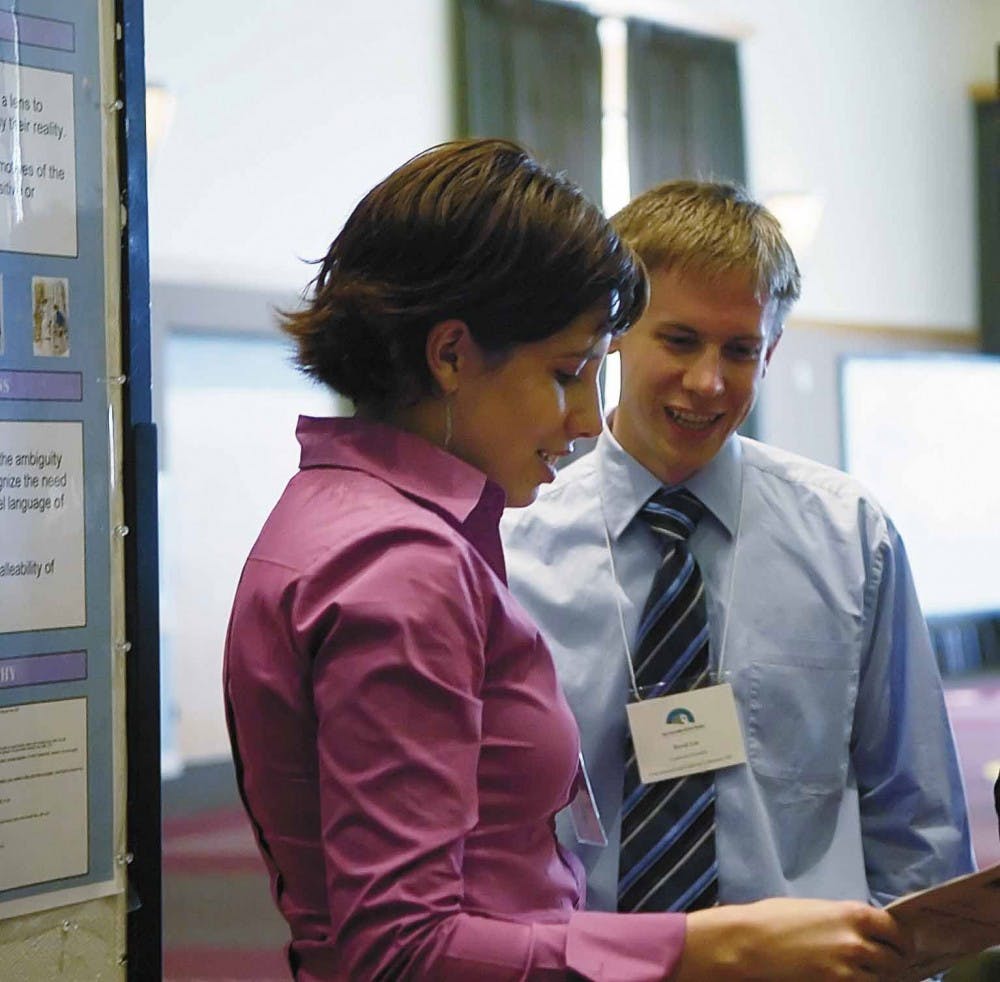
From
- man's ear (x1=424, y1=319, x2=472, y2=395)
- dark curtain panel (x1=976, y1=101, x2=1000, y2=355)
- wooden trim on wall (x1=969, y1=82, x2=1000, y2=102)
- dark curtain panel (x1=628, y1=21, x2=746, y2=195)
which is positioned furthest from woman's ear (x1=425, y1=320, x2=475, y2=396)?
wooden trim on wall (x1=969, y1=82, x2=1000, y2=102)

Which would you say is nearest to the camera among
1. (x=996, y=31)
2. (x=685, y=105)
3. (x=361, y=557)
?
(x=361, y=557)

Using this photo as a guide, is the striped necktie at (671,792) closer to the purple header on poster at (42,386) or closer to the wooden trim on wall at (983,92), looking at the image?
the purple header on poster at (42,386)

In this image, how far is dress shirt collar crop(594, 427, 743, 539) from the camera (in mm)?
1709

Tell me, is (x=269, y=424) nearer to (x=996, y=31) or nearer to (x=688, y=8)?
(x=688, y=8)

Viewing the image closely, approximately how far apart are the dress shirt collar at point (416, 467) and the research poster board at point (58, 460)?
0.21 metres

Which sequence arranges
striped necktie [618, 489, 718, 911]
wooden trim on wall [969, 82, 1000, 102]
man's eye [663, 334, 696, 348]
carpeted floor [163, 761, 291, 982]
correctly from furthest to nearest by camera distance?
wooden trim on wall [969, 82, 1000, 102]
carpeted floor [163, 761, 291, 982]
man's eye [663, 334, 696, 348]
striped necktie [618, 489, 718, 911]

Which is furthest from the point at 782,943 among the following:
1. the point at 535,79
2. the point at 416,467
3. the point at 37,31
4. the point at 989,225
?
the point at 989,225

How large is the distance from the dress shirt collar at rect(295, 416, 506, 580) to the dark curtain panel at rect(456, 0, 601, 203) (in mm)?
4936

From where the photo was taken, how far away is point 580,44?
20.9 ft

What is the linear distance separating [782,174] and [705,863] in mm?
6171

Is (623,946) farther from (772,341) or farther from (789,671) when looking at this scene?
(772,341)

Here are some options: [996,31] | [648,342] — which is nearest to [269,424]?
[648,342]

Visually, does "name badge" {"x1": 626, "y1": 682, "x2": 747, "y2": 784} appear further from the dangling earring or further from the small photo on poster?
the small photo on poster

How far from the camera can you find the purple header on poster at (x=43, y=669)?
1135 mm
